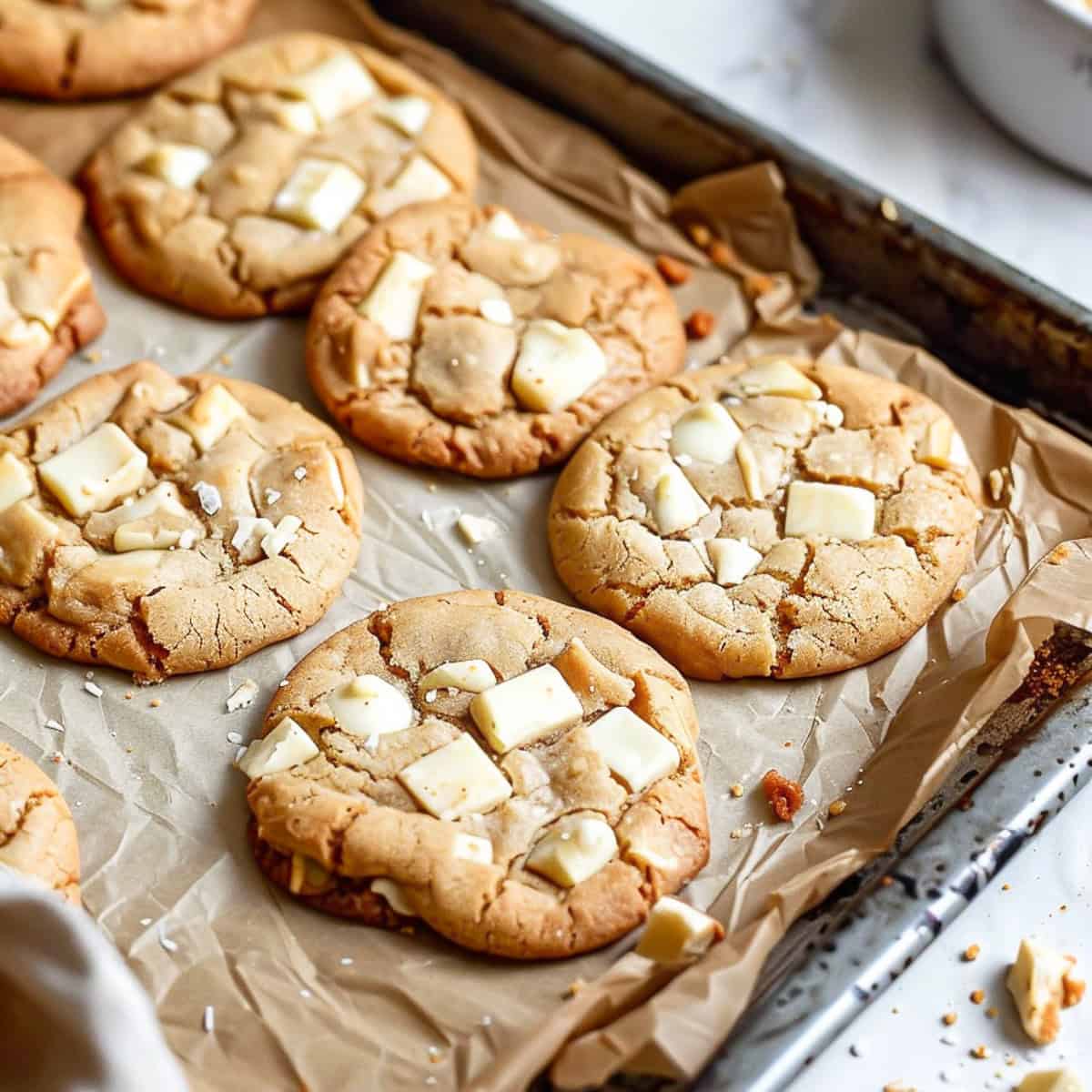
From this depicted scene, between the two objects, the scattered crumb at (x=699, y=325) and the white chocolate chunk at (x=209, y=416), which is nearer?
the white chocolate chunk at (x=209, y=416)

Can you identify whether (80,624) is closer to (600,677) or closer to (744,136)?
(600,677)

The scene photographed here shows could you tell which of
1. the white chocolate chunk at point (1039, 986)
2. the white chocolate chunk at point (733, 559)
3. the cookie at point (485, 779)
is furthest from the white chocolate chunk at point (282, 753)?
the white chocolate chunk at point (1039, 986)

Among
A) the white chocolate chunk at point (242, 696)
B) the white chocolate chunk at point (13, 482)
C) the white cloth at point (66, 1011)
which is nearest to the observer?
the white cloth at point (66, 1011)

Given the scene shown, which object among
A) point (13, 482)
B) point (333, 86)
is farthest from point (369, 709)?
point (333, 86)

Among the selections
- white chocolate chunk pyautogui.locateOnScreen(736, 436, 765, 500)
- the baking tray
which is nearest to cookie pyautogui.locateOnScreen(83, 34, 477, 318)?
the baking tray

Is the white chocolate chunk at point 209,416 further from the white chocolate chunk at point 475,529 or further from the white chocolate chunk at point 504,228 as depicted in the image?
the white chocolate chunk at point 504,228

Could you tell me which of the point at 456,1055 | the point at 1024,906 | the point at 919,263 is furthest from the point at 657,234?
the point at 456,1055
